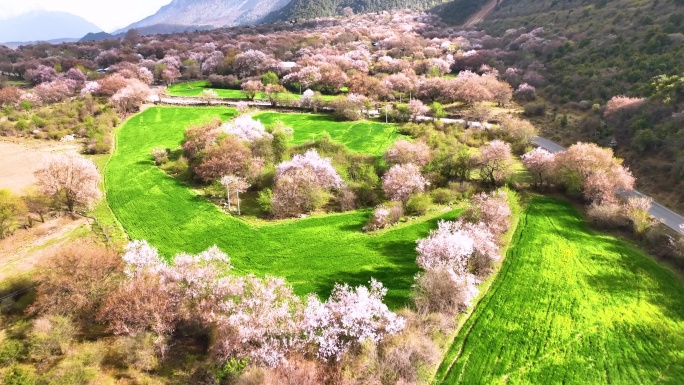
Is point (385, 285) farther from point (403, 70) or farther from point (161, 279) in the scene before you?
point (403, 70)

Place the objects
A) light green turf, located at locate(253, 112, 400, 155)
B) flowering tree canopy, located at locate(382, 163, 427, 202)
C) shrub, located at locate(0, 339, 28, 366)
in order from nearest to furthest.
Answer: shrub, located at locate(0, 339, 28, 366), flowering tree canopy, located at locate(382, 163, 427, 202), light green turf, located at locate(253, 112, 400, 155)

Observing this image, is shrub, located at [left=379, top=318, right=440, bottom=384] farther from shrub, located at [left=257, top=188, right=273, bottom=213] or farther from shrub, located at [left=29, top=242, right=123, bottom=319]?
shrub, located at [left=257, top=188, right=273, bottom=213]

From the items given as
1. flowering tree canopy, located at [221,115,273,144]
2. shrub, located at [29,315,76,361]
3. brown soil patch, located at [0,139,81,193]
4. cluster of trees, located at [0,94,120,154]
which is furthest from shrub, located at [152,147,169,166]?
shrub, located at [29,315,76,361]

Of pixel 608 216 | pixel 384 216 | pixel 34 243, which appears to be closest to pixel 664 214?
pixel 608 216

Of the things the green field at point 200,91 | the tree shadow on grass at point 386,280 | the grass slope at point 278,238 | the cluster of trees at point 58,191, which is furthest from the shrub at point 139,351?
the green field at point 200,91

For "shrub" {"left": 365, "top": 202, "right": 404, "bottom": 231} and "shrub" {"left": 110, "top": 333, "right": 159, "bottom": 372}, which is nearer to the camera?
"shrub" {"left": 110, "top": 333, "right": 159, "bottom": 372}

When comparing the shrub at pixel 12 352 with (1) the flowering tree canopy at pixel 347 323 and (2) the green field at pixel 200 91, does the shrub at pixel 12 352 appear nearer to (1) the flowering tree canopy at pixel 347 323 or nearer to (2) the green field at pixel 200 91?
(1) the flowering tree canopy at pixel 347 323

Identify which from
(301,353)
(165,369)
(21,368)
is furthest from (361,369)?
(21,368)
